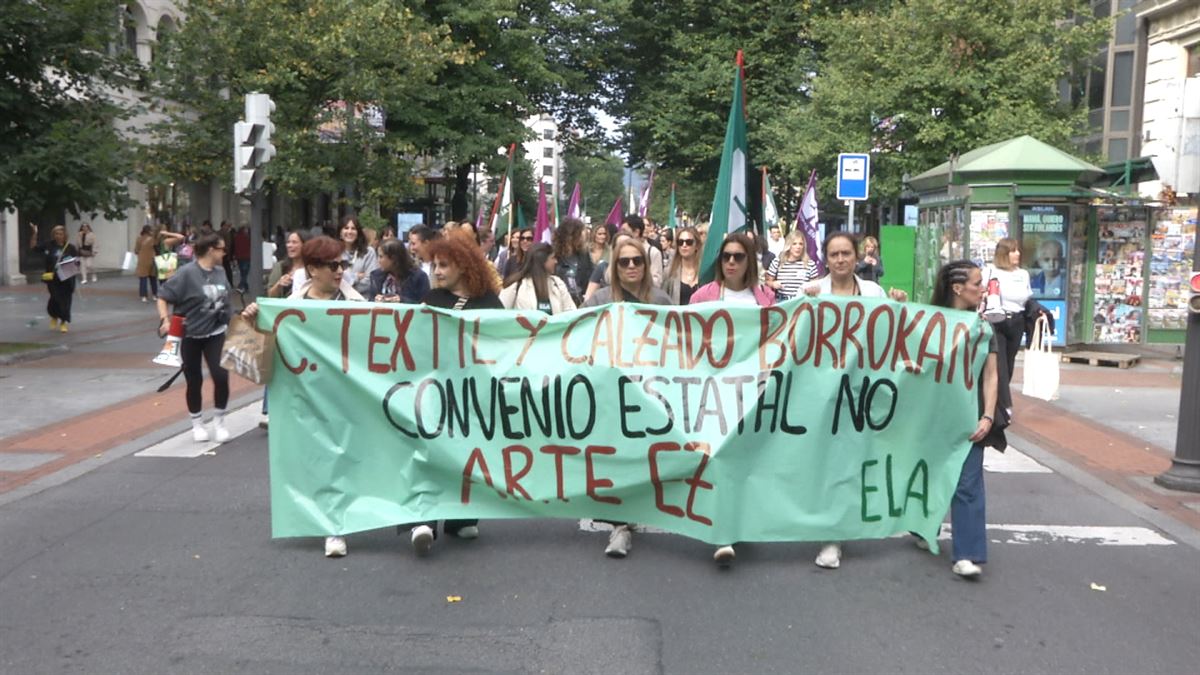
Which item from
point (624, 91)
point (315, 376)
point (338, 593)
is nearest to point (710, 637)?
point (338, 593)

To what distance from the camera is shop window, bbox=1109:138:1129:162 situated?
3478 cm

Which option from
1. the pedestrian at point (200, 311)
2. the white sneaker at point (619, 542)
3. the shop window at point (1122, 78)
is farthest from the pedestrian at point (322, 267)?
the shop window at point (1122, 78)

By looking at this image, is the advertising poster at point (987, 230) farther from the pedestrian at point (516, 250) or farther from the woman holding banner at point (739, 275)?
the woman holding banner at point (739, 275)

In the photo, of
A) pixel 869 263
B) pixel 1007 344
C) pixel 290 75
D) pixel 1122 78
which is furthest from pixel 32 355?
pixel 1122 78

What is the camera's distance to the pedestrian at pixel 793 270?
11477mm

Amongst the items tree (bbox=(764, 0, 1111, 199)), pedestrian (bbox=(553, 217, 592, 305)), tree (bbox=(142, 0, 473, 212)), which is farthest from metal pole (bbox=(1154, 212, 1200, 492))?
tree (bbox=(142, 0, 473, 212))

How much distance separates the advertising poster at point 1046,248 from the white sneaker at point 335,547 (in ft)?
42.6

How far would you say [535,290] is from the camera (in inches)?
304

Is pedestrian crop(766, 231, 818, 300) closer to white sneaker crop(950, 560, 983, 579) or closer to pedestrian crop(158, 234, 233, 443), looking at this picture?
pedestrian crop(158, 234, 233, 443)

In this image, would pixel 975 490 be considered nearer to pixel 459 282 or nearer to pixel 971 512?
pixel 971 512

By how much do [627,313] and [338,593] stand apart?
197 centimetres

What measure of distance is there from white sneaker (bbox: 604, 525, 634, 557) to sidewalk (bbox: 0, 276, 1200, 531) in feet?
11.4

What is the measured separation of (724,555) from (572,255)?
6.83 metres

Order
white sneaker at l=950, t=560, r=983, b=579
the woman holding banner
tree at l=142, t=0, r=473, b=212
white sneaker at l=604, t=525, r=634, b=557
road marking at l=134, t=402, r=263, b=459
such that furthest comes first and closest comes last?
1. tree at l=142, t=0, r=473, b=212
2. road marking at l=134, t=402, r=263, b=459
3. the woman holding banner
4. white sneaker at l=604, t=525, r=634, b=557
5. white sneaker at l=950, t=560, r=983, b=579
